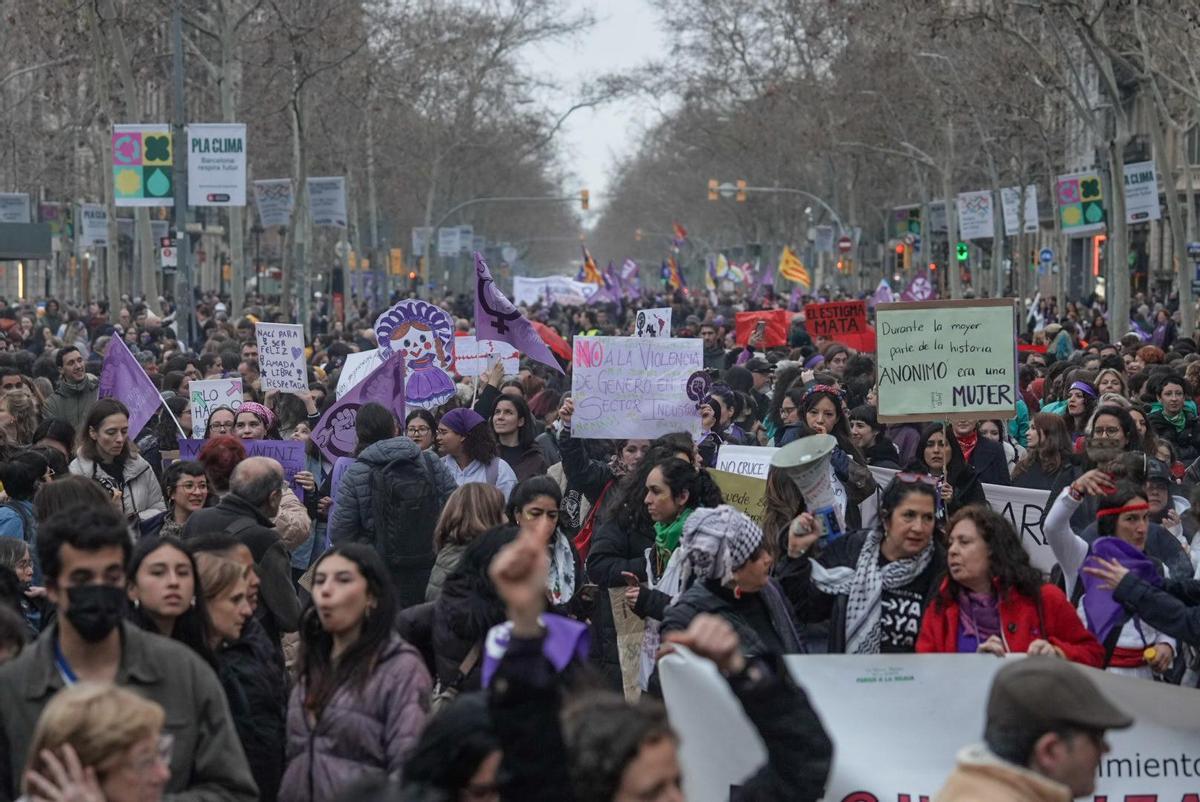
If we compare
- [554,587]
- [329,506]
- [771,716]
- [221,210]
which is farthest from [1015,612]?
[221,210]

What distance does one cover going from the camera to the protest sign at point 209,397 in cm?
1286

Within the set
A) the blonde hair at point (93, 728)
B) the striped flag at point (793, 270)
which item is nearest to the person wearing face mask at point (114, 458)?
the blonde hair at point (93, 728)

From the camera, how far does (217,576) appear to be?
5918 mm

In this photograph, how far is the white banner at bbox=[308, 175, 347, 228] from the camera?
36.7 meters

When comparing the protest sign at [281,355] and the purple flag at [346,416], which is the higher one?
the protest sign at [281,355]

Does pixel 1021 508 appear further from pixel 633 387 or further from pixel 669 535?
pixel 633 387

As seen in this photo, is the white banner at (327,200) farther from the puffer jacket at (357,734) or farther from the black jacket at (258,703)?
the puffer jacket at (357,734)

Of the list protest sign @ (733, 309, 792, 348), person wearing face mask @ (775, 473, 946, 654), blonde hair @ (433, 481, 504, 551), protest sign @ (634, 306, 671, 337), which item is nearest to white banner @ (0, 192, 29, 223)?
protest sign @ (733, 309, 792, 348)

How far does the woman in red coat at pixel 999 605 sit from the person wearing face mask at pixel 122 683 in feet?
7.64

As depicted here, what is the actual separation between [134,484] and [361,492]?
1155 mm

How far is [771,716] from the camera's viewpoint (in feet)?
16.3

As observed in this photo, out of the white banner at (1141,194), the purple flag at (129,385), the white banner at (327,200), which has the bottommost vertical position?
the purple flag at (129,385)

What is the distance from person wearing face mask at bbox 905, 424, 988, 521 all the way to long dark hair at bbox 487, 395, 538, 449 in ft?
6.87

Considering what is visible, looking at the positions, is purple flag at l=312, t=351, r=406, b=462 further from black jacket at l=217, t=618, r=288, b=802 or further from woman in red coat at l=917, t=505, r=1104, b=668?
woman in red coat at l=917, t=505, r=1104, b=668
